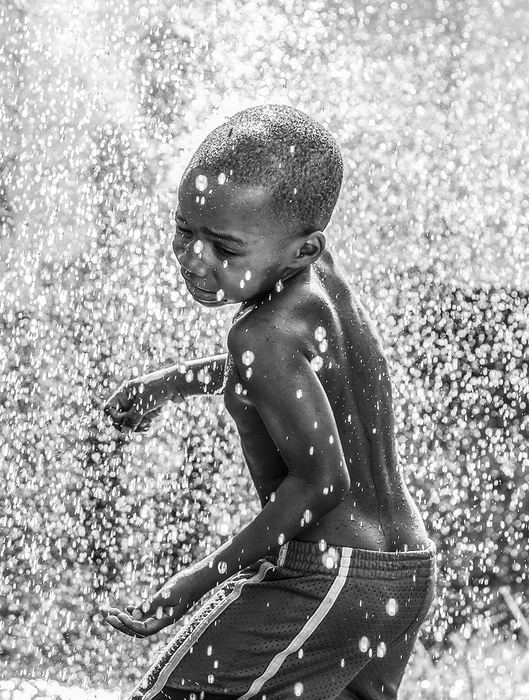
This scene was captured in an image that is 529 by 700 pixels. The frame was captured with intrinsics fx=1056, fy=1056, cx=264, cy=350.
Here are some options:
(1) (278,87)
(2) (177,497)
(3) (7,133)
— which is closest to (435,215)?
(1) (278,87)

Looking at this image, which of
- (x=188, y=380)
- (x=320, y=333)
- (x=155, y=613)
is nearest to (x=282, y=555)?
(x=155, y=613)

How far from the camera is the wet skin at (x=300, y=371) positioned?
136 centimetres

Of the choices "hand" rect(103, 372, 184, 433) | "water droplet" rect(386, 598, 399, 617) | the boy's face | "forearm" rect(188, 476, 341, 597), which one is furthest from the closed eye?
"water droplet" rect(386, 598, 399, 617)

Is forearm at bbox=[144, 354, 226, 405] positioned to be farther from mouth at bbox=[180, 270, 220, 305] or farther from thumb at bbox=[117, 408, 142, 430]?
mouth at bbox=[180, 270, 220, 305]

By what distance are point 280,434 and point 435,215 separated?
301 centimetres

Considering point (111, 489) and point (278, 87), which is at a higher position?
point (278, 87)

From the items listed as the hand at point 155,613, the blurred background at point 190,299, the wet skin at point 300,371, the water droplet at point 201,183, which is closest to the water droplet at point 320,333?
the wet skin at point 300,371

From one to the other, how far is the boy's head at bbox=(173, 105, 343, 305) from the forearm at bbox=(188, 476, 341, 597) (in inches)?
10.9

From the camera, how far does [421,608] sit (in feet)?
4.96

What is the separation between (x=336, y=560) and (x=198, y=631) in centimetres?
21

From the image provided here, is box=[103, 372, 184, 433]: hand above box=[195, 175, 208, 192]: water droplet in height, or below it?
below

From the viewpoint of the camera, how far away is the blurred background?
12.9ft

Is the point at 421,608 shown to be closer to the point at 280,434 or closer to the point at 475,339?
the point at 280,434

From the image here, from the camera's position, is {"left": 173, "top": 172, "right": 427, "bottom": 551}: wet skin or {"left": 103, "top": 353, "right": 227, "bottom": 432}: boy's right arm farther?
{"left": 103, "top": 353, "right": 227, "bottom": 432}: boy's right arm
